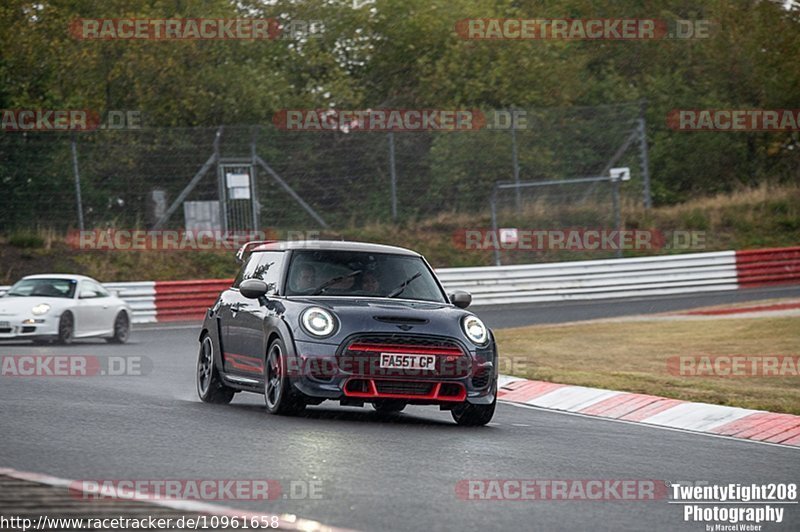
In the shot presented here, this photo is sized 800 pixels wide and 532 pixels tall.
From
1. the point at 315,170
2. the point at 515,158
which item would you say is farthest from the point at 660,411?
the point at 515,158

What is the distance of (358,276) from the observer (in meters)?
12.0

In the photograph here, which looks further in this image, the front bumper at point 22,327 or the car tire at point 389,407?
the front bumper at point 22,327

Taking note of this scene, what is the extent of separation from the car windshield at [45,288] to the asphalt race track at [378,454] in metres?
8.55

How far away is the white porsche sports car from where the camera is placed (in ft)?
68.5

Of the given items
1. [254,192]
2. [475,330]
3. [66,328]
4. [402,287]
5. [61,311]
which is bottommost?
[66,328]

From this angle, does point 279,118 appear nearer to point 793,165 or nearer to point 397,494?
point 793,165

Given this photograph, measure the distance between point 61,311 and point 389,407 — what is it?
1050cm

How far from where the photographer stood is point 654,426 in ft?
40.1

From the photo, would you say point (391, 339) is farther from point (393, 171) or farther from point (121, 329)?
point (393, 171)

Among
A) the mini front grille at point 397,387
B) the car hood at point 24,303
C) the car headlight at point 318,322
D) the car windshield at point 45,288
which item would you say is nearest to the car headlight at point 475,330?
the mini front grille at point 397,387

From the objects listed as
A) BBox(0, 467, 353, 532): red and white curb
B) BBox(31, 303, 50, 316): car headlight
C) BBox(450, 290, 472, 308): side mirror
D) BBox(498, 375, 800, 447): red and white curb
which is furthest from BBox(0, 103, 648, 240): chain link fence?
BBox(0, 467, 353, 532): red and white curb

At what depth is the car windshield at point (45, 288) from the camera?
2181 centimetres

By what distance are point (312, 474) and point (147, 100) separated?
95.3 feet

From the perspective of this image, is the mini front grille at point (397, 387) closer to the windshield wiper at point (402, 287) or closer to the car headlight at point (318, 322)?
the car headlight at point (318, 322)
